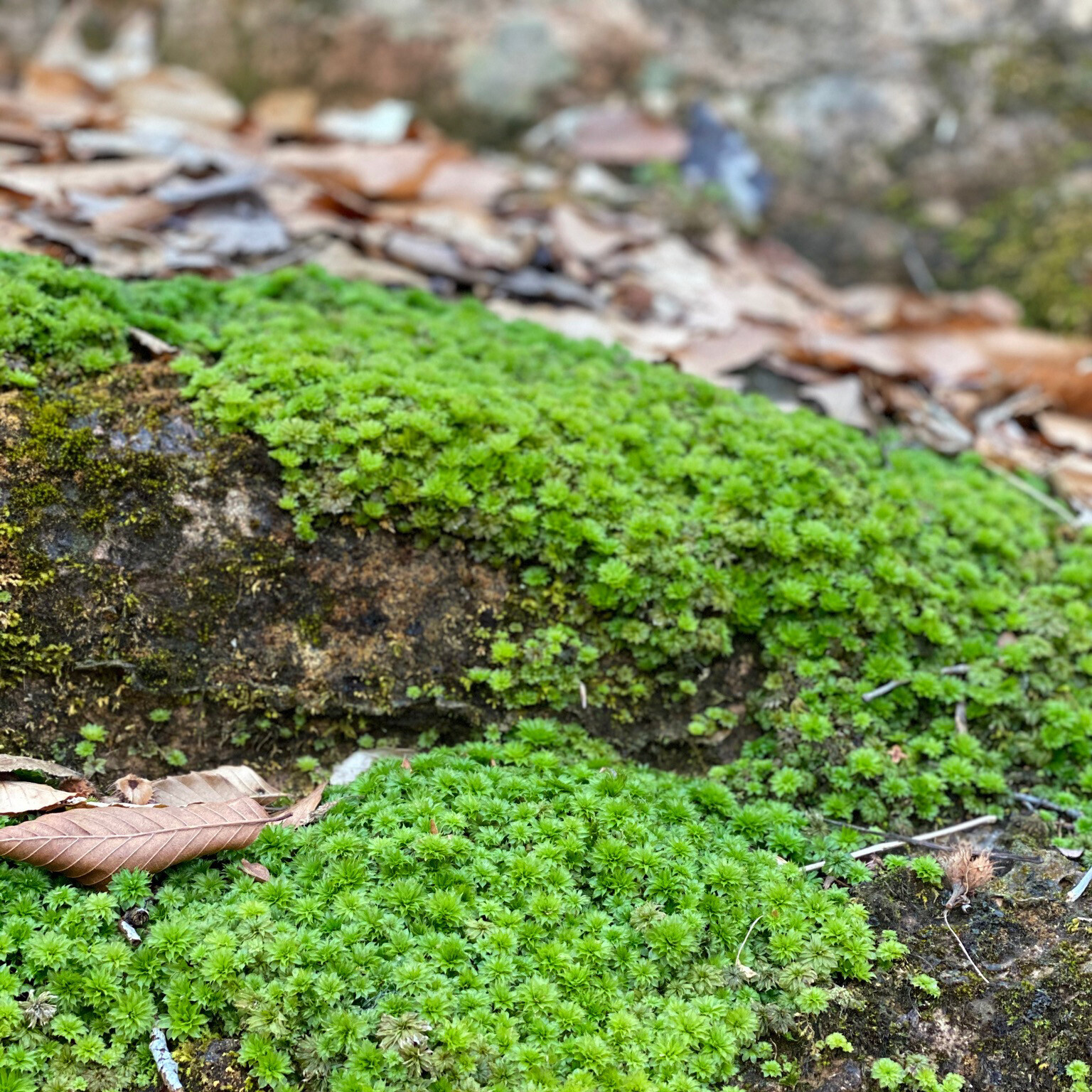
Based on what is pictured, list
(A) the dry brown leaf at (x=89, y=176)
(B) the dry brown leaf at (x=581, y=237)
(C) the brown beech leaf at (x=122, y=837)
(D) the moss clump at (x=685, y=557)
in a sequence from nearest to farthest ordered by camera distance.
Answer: (C) the brown beech leaf at (x=122, y=837), (D) the moss clump at (x=685, y=557), (A) the dry brown leaf at (x=89, y=176), (B) the dry brown leaf at (x=581, y=237)

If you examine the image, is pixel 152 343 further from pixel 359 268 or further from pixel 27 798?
pixel 27 798

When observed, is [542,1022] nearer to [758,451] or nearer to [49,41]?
[758,451]

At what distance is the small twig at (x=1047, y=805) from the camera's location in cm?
407

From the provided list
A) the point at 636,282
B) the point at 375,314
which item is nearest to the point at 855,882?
the point at 375,314

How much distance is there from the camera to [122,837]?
135 inches

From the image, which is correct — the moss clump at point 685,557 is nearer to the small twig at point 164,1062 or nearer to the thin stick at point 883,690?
the thin stick at point 883,690

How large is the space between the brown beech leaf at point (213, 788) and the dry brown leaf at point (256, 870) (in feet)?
0.91

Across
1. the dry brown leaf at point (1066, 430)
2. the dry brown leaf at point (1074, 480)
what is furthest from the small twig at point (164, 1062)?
the dry brown leaf at point (1066, 430)

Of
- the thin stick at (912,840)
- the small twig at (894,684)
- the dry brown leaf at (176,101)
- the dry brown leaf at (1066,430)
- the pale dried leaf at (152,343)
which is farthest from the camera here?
the dry brown leaf at (176,101)

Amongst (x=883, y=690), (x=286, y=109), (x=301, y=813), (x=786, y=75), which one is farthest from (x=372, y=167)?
(x=883, y=690)

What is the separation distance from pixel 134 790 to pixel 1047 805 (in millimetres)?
3856

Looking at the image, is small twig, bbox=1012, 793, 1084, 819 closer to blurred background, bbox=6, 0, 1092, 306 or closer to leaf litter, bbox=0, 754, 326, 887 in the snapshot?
leaf litter, bbox=0, 754, 326, 887

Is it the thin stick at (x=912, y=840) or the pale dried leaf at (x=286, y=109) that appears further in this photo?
the pale dried leaf at (x=286, y=109)

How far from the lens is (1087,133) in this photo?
8719mm
